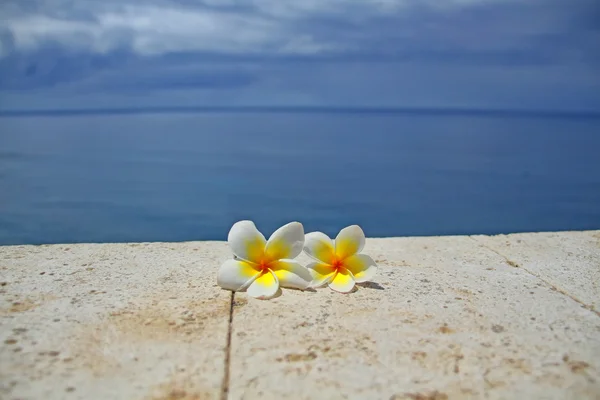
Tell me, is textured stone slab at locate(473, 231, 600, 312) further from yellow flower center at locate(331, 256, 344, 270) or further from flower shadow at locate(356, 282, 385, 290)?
yellow flower center at locate(331, 256, 344, 270)

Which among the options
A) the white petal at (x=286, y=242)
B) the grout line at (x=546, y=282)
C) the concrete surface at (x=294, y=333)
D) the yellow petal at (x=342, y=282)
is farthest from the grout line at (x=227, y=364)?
the grout line at (x=546, y=282)

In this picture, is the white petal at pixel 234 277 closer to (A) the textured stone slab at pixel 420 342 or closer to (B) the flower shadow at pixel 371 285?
(A) the textured stone slab at pixel 420 342

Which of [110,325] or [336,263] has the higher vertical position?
[336,263]

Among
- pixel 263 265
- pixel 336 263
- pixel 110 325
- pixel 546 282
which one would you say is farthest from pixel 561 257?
pixel 110 325

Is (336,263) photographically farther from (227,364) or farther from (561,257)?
(561,257)

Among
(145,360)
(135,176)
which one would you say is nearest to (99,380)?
(145,360)

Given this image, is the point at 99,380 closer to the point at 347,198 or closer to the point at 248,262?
the point at 248,262
